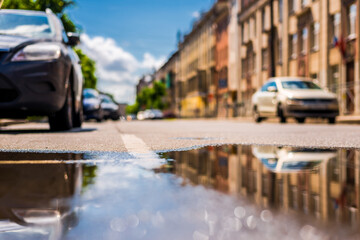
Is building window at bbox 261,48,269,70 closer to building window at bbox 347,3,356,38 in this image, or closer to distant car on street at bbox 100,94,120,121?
building window at bbox 347,3,356,38

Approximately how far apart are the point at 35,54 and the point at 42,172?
4.53 meters

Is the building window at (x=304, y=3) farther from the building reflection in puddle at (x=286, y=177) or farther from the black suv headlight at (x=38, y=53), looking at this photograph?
the building reflection in puddle at (x=286, y=177)

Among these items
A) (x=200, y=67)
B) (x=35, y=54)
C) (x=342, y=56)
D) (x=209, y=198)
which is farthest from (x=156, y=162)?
(x=200, y=67)

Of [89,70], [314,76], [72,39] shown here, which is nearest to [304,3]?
[314,76]

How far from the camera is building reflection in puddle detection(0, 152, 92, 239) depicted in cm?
153

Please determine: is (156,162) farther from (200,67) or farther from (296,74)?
(200,67)

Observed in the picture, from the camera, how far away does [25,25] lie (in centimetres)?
777

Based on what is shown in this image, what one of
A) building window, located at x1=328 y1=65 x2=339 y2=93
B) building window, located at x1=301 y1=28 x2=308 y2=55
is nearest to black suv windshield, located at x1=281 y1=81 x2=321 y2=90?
building window, located at x1=328 y1=65 x2=339 y2=93

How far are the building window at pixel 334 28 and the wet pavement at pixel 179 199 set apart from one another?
22714 mm

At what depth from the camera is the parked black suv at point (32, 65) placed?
6.76 metres

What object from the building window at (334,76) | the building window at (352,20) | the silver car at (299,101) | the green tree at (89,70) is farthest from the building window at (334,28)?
the green tree at (89,70)

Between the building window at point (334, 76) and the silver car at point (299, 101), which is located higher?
the building window at point (334, 76)

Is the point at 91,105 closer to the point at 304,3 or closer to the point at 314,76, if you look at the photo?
the point at 314,76

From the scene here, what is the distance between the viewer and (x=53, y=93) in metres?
7.18
